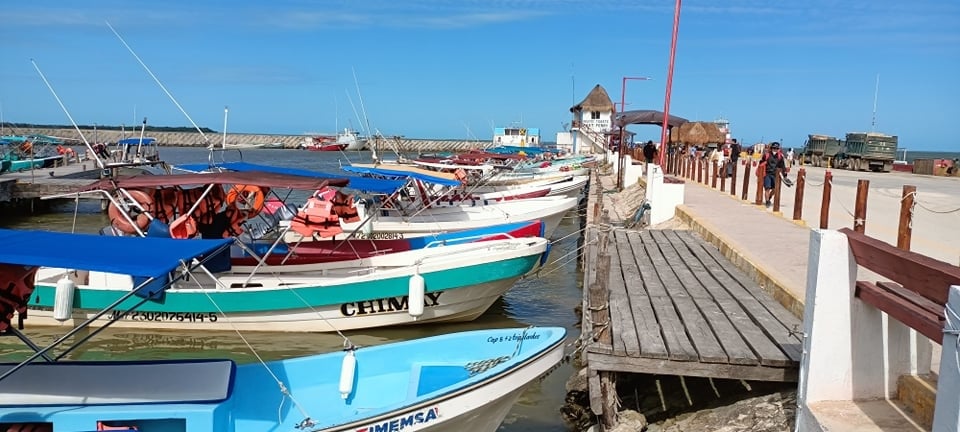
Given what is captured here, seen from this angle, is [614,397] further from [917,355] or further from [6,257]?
[6,257]

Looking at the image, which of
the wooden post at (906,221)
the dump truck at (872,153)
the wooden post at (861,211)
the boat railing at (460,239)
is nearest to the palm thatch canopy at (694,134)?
the dump truck at (872,153)

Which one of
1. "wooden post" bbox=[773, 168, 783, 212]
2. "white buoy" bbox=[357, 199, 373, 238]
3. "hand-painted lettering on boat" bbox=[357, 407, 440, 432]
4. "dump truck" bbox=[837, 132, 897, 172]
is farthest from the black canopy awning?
"hand-painted lettering on boat" bbox=[357, 407, 440, 432]

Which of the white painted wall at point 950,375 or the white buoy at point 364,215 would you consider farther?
the white buoy at point 364,215

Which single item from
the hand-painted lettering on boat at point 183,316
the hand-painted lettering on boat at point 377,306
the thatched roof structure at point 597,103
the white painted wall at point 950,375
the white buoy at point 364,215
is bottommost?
the hand-painted lettering on boat at point 183,316

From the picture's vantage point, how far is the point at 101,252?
566 cm

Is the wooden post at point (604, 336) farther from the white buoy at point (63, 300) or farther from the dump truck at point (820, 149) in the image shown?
the dump truck at point (820, 149)

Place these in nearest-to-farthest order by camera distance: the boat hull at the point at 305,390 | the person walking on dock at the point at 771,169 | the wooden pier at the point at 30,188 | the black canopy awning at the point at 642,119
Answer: the boat hull at the point at 305,390 → the person walking on dock at the point at 771,169 → the wooden pier at the point at 30,188 → the black canopy awning at the point at 642,119

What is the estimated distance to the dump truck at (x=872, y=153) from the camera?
4012 centimetres

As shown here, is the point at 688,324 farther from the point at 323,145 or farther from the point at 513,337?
the point at 323,145

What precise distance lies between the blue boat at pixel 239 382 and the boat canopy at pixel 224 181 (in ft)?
10.7

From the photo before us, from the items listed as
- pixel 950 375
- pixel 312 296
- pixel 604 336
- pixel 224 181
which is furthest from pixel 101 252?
pixel 312 296

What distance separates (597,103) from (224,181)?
2144 inches

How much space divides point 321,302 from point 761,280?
6546 mm

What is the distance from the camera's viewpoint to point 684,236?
13078mm
